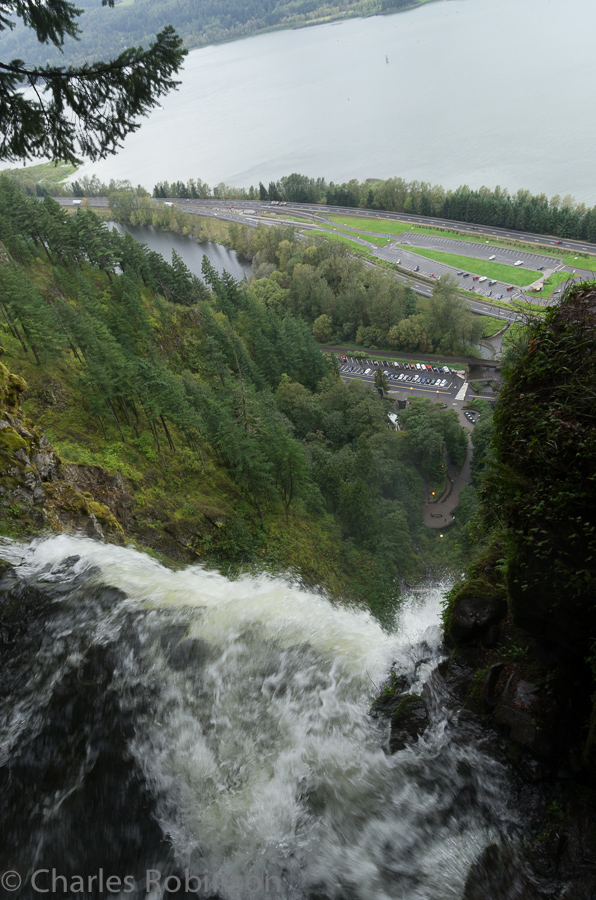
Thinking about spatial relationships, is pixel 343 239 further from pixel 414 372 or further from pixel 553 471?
pixel 553 471

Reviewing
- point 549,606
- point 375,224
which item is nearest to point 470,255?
point 375,224

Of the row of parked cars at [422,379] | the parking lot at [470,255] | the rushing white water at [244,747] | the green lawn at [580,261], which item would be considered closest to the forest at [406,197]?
the green lawn at [580,261]

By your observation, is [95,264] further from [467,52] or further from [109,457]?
[467,52]

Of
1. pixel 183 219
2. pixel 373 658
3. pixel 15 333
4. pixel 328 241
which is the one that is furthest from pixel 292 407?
pixel 183 219

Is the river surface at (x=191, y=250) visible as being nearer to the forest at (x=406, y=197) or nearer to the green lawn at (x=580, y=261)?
the forest at (x=406, y=197)

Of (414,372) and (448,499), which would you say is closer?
(448,499)

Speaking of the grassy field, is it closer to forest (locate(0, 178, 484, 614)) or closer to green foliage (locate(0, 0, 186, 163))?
forest (locate(0, 178, 484, 614))
